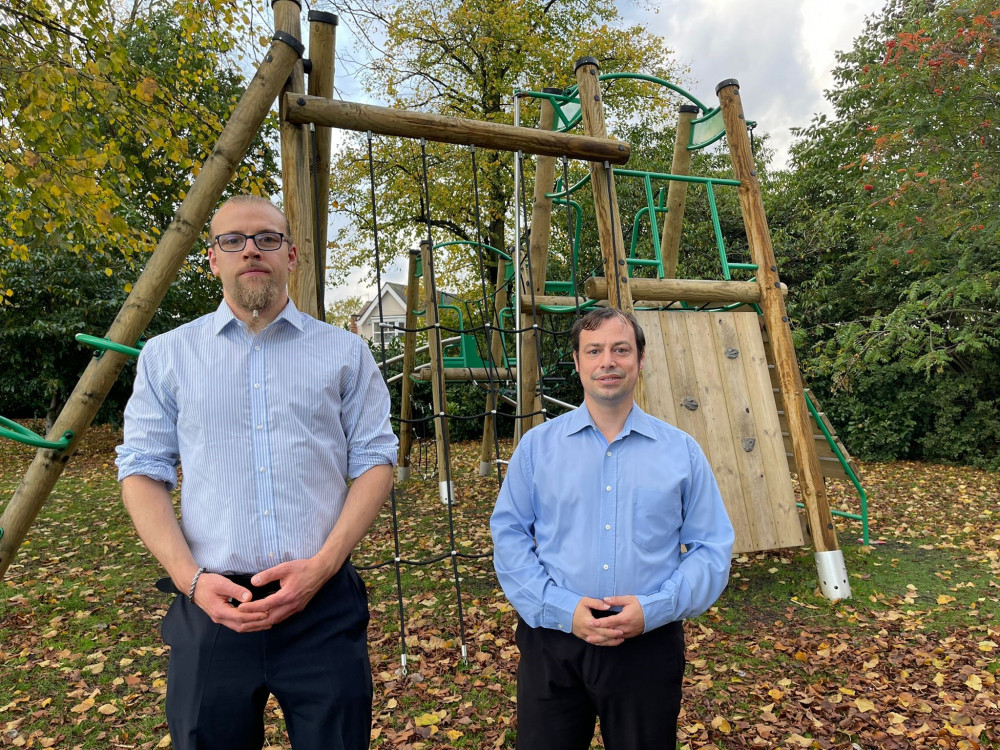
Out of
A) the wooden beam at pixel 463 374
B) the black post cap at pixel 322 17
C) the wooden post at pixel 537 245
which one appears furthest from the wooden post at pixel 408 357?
the black post cap at pixel 322 17

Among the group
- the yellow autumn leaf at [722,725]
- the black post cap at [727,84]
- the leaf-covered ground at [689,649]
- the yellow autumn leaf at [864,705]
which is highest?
the black post cap at [727,84]

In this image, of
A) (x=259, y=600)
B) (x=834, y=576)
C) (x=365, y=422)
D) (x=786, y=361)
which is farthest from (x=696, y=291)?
(x=259, y=600)

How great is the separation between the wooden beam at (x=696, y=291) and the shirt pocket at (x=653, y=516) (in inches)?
111

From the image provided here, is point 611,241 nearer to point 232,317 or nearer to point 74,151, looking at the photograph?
point 232,317

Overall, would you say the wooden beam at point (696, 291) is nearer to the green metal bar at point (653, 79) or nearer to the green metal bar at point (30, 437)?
the green metal bar at point (653, 79)

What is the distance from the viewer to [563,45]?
48.3ft

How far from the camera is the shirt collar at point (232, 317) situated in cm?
167

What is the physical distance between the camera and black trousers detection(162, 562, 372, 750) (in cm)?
150

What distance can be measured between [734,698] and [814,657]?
2.36 feet

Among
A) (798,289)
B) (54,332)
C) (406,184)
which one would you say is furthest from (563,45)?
(54,332)

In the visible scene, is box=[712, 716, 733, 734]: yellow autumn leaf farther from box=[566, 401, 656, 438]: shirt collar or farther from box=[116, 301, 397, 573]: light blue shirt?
box=[116, 301, 397, 573]: light blue shirt

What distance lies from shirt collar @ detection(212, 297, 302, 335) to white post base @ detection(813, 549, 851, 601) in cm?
399

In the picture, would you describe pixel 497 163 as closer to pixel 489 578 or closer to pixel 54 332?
pixel 54 332

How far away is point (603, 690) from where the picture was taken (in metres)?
1.59
